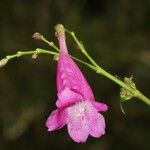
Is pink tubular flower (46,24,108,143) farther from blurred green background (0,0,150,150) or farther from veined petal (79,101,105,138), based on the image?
blurred green background (0,0,150,150)

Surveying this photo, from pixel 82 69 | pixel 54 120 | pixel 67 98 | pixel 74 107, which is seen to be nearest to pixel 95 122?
pixel 74 107

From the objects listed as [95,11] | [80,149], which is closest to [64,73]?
[80,149]

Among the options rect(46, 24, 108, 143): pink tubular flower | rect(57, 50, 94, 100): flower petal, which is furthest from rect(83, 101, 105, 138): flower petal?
rect(57, 50, 94, 100): flower petal

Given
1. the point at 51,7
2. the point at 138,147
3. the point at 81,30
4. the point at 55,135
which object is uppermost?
the point at 51,7

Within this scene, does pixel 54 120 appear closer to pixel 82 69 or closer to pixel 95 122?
pixel 95 122

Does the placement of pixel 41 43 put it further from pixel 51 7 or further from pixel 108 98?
pixel 108 98

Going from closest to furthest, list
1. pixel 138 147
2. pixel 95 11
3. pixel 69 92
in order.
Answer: pixel 69 92 < pixel 138 147 < pixel 95 11
